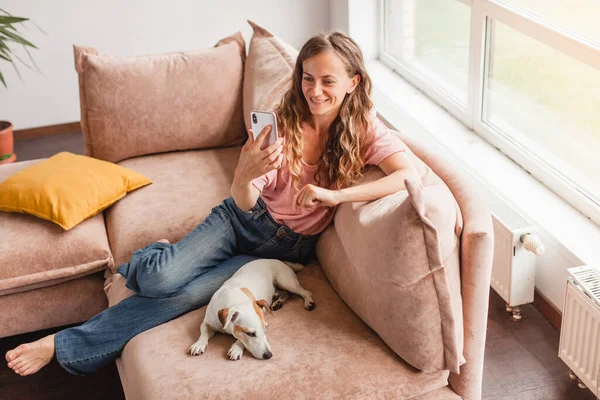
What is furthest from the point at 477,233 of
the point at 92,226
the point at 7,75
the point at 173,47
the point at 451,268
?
the point at 7,75

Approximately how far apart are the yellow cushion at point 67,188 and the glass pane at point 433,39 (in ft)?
5.13

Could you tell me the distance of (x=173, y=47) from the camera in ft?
14.7

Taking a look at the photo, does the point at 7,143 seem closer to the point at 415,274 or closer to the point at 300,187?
the point at 300,187

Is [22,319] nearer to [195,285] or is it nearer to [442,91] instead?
[195,285]

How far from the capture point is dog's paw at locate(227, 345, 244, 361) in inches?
73.8

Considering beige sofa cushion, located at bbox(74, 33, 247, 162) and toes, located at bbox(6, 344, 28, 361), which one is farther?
beige sofa cushion, located at bbox(74, 33, 247, 162)

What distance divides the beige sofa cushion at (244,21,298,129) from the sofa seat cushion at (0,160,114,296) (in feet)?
2.66

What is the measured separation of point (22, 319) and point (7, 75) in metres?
2.28

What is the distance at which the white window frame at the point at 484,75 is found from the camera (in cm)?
240

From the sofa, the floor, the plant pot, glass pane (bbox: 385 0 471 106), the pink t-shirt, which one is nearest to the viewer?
the sofa

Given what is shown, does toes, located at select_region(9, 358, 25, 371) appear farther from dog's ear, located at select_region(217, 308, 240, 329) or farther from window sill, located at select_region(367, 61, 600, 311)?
window sill, located at select_region(367, 61, 600, 311)

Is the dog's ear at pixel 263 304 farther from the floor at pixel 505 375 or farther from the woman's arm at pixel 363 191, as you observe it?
the floor at pixel 505 375

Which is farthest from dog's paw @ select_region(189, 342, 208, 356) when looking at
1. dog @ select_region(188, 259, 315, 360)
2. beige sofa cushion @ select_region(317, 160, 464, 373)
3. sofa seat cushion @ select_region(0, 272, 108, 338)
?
sofa seat cushion @ select_region(0, 272, 108, 338)

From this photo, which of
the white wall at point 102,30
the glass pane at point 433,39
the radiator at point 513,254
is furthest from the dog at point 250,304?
the white wall at point 102,30
